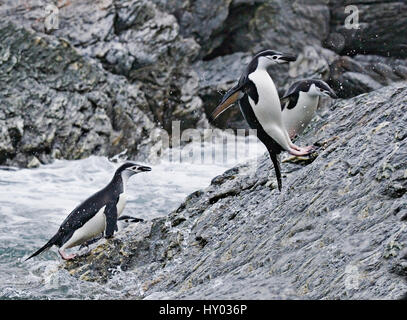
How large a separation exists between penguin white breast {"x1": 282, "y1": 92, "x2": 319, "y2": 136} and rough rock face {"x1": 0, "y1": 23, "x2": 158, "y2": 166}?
595 cm

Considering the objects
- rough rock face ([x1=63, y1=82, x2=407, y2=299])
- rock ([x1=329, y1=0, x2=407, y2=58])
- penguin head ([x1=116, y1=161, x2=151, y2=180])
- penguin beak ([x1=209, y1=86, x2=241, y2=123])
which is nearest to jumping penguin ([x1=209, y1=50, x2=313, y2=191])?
penguin beak ([x1=209, y1=86, x2=241, y2=123])

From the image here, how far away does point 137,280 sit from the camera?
4.27 m

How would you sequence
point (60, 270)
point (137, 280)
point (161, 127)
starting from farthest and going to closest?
point (161, 127), point (60, 270), point (137, 280)

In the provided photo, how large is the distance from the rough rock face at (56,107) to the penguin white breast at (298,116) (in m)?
5.95

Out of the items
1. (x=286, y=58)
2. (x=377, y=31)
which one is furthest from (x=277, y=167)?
(x=377, y=31)

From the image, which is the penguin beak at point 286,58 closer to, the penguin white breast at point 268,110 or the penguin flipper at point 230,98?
the penguin white breast at point 268,110

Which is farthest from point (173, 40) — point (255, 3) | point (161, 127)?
point (255, 3)

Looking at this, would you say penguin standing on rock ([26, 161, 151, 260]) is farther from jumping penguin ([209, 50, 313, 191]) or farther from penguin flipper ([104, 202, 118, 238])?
jumping penguin ([209, 50, 313, 191])

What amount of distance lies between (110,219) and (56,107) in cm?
592

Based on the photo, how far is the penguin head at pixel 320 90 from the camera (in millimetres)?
5098

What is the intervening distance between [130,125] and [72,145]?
1240 mm

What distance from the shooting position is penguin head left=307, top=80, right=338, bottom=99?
5098 millimetres

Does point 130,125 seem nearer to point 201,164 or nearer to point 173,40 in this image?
point 201,164
